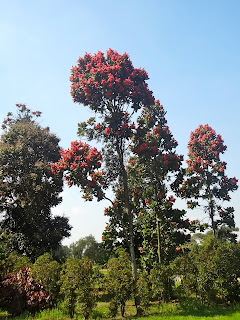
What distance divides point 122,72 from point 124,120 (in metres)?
2.97

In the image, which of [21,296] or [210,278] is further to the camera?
[210,278]

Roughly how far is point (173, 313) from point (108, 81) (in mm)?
12065

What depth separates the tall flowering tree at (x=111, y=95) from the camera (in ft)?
47.2

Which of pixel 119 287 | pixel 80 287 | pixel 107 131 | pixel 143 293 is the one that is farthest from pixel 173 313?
pixel 107 131

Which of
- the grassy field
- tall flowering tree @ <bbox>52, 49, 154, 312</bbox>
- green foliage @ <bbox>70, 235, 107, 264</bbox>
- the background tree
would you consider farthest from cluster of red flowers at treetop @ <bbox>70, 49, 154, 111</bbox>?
green foliage @ <bbox>70, 235, 107, 264</bbox>

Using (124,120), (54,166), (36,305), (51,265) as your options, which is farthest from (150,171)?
(36,305)

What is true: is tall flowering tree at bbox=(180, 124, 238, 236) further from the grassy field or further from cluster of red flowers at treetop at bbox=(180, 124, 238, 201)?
the grassy field

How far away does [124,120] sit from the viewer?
1495 cm

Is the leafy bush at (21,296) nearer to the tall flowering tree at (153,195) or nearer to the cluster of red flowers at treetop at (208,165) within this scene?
the tall flowering tree at (153,195)

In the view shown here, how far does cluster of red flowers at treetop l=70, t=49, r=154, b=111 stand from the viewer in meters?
14.5

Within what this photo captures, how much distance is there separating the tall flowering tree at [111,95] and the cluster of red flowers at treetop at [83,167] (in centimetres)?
112

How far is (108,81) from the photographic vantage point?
47.1 feet

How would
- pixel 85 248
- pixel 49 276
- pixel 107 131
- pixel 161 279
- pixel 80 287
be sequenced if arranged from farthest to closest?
pixel 85 248, pixel 107 131, pixel 49 276, pixel 161 279, pixel 80 287

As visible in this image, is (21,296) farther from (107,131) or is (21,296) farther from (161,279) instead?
(107,131)
